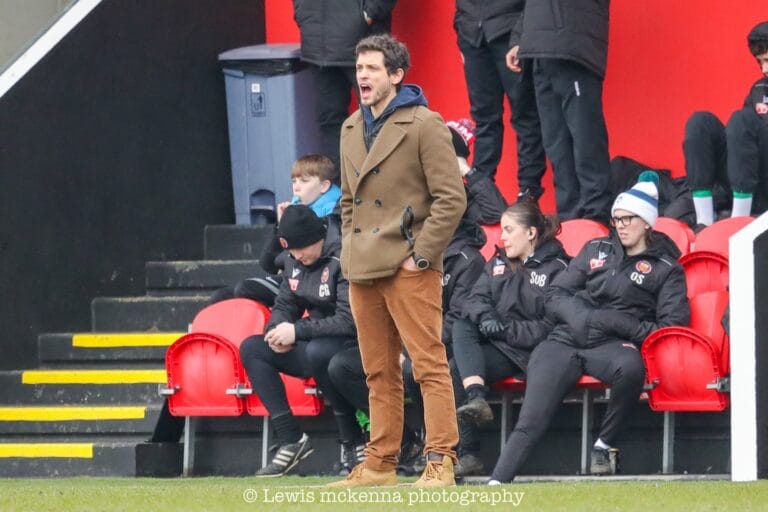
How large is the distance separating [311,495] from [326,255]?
2.46 meters

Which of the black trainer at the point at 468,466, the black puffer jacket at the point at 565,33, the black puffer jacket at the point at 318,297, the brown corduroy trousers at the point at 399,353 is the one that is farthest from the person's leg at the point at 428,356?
the black puffer jacket at the point at 565,33

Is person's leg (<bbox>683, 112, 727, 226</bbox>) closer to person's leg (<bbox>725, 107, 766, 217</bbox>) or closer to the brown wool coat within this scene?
person's leg (<bbox>725, 107, 766, 217</bbox>)

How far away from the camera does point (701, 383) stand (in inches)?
304

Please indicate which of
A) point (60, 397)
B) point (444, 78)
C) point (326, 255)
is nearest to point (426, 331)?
point (326, 255)

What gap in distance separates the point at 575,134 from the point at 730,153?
829 mm

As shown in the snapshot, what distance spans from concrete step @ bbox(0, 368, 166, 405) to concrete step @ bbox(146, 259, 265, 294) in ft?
2.75

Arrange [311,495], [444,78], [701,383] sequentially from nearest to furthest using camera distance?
[311,495] < [701,383] < [444,78]

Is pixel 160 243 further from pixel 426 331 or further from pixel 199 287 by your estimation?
pixel 426 331

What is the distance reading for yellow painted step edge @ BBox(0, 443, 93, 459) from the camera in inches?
353

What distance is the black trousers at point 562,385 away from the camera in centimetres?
750

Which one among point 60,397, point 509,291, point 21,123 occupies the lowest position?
point 60,397

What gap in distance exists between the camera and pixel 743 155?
8.91 meters

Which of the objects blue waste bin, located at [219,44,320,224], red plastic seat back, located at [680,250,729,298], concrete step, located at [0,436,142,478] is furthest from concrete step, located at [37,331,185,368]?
red plastic seat back, located at [680,250,729,298]

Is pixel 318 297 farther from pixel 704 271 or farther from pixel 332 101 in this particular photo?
pixel 332 101
